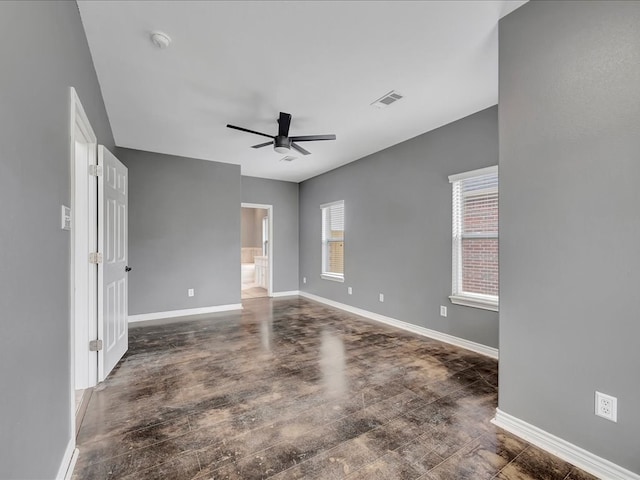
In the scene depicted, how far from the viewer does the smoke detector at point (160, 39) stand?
2146mm

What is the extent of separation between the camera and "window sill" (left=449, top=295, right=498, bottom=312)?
329cm

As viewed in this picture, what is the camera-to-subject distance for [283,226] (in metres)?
6.98

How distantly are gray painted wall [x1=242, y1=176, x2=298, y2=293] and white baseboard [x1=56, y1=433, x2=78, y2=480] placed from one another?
511cm

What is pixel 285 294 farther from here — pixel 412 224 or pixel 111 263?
pixel 111 263

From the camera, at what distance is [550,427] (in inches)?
71.7

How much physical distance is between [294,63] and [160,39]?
99cm

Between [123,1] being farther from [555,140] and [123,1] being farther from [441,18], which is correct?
[555,140]

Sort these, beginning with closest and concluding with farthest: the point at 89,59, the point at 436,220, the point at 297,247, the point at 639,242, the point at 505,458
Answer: the point at 639,242
the point at 505,458
the point at 89,59
the point at 436,220
the point at 297,247

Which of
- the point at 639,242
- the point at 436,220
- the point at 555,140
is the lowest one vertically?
the point at 639,242

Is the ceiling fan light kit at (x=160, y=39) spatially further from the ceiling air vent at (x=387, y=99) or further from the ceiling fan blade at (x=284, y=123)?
the ceiling air vent at (x=387, y=99)

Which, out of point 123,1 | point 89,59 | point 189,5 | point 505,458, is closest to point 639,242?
point 505,458

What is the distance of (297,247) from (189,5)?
5.52 m

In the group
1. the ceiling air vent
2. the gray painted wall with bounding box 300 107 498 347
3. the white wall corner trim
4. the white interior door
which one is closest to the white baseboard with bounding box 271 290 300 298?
the gray painted wall with bounding box 300 107 498 347

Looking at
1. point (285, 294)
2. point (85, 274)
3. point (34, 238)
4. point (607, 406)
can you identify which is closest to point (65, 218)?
point (34, 238)
